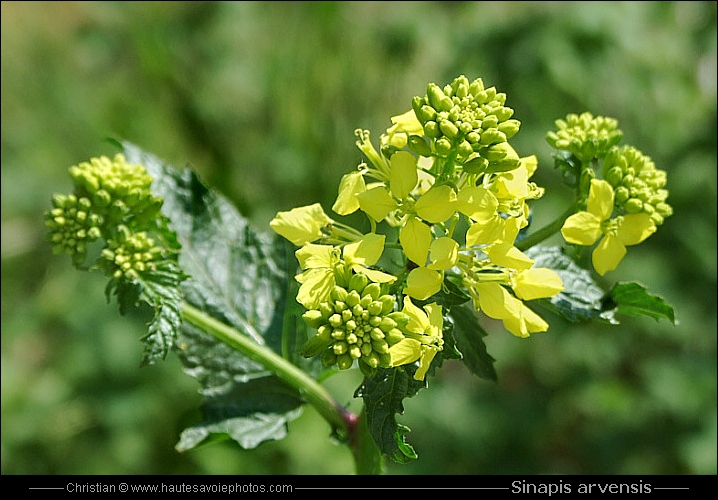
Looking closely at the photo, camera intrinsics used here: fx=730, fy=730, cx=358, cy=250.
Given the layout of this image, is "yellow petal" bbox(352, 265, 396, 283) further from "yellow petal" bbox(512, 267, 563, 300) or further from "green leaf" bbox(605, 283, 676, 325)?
"green leaf" bbox(605, 283, 676, 325)

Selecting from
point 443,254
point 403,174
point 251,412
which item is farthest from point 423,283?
point 251,412

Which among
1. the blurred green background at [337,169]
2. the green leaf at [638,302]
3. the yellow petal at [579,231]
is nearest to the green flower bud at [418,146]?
the yellow petal at [579,231]

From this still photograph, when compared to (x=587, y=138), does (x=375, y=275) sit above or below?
below

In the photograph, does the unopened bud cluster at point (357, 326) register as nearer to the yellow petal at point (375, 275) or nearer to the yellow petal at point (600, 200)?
the yellow petal at point (375, 275)

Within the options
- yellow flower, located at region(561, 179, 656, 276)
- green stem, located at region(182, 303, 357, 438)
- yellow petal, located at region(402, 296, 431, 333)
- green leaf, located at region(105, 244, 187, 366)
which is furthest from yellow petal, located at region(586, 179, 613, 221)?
green leaf, located at region(105, 244, 187, 366)

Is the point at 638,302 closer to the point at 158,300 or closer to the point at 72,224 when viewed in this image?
the point at 158,300

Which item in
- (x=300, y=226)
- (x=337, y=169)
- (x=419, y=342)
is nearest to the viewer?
(x=419, y=342)

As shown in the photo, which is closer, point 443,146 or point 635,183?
point 443,146
